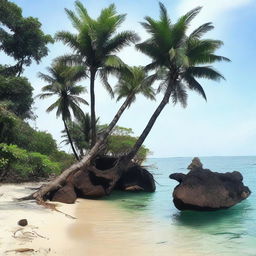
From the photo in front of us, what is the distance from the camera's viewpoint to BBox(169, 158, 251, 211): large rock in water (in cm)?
1636

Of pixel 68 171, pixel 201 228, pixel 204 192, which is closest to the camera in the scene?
pixel 201 228

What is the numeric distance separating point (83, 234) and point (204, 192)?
7.45m

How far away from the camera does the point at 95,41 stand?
80.6ft

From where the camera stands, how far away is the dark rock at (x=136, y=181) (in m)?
28.4

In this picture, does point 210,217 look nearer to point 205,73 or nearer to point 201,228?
point 201,228

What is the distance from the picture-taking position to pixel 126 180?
94.9 ft

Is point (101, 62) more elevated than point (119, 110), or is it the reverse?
point (101, 62)

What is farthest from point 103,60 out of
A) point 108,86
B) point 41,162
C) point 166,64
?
point 41,162

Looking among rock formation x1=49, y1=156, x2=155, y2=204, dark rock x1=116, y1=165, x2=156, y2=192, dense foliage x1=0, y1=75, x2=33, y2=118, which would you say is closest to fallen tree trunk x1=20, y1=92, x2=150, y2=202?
rock formation x1=49, y1=156, x2=155, y2=204

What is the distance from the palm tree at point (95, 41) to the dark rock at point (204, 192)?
9539 millimetres

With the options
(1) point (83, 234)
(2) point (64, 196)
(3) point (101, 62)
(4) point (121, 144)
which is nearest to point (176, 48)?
(3) point (101, 62)

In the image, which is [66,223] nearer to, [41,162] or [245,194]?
[245,194]

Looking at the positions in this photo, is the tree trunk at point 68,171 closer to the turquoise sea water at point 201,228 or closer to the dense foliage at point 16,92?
the turquoise sea water at point 201,228

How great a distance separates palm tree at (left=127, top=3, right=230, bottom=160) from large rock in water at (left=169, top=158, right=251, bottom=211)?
6734 millimetres
